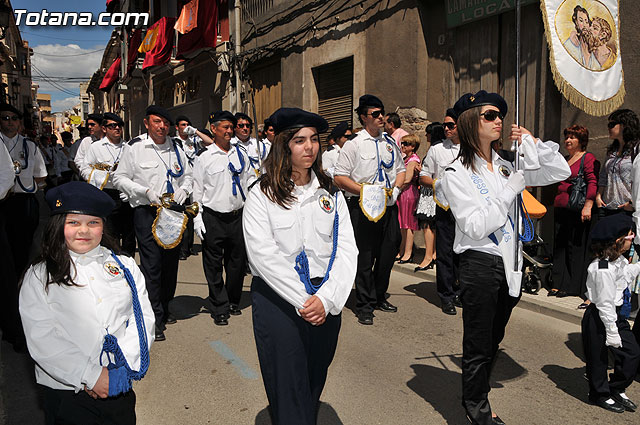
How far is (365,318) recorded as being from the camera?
20.1 ft

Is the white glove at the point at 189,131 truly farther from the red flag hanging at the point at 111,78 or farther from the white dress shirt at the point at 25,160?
the red flag hanging at the point at 111,78

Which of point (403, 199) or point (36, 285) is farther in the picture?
point (403, 199)

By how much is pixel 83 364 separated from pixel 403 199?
7357mm

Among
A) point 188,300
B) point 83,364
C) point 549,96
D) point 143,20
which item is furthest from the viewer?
point 143,20

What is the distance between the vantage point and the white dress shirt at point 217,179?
617 cm

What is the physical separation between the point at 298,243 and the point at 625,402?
2.92 meters

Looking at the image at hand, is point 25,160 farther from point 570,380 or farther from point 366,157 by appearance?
point 570,380

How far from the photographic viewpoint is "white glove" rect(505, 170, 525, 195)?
3.46 meters

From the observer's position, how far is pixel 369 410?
13.3 feet

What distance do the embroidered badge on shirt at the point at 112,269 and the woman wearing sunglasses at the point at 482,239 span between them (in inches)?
80.1

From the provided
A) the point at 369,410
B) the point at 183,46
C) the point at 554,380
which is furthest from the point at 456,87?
the point at 183,46

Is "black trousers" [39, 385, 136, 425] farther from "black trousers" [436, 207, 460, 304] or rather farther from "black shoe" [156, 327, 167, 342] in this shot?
"black trousers" [436, 207, 460, 304]

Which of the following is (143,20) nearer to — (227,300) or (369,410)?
(227,300)

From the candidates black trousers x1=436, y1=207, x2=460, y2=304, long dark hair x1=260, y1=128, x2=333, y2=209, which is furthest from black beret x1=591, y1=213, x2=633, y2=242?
long dark hair x1=260, y1=128, x2=333, y2=209
